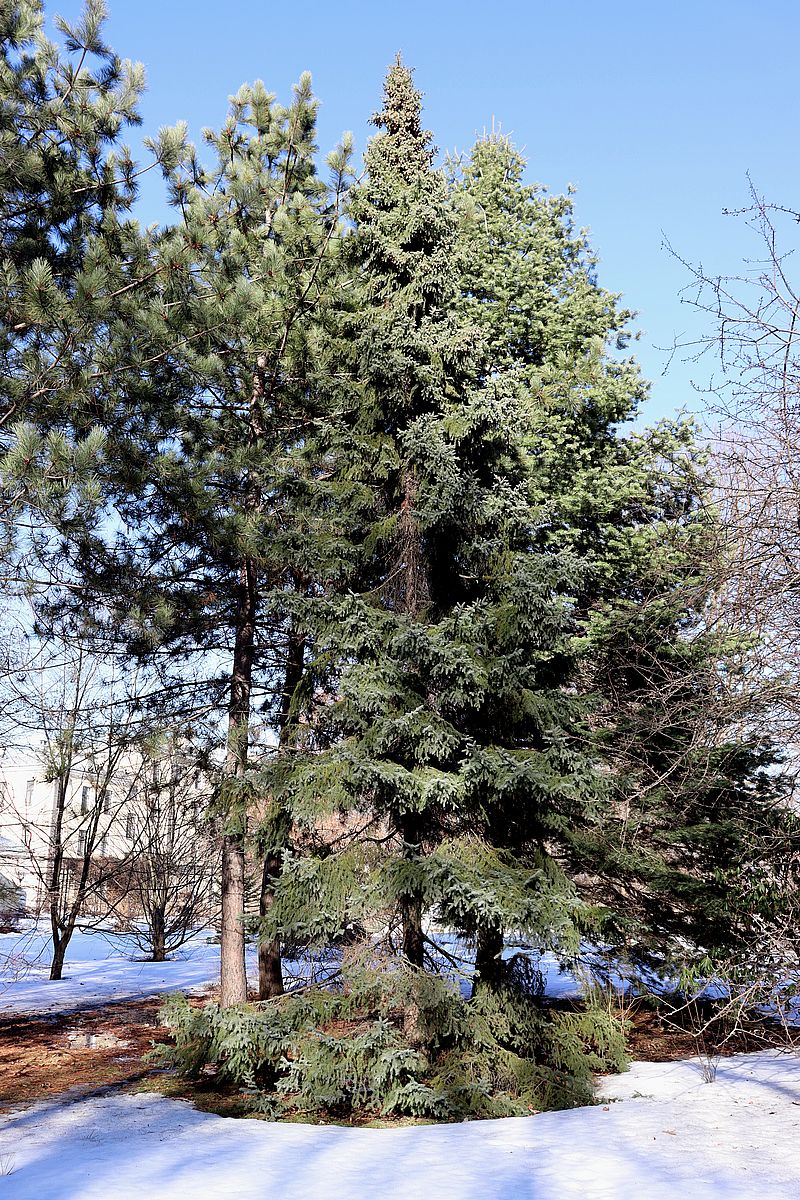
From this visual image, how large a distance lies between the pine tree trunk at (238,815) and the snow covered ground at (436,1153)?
162 centimetres

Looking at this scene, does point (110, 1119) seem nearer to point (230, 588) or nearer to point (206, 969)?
point (230, 588)

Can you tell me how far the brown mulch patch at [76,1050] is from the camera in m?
8.04

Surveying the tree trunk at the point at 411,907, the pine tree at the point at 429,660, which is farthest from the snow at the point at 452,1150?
the tree trunk at the point at 411,907

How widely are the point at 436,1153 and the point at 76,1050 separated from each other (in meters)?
5.35

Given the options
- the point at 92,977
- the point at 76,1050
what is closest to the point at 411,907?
the point at 76,1050

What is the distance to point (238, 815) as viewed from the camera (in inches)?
316

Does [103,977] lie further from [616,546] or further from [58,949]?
[616,546]

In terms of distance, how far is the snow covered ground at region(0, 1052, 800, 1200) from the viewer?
4.87 metres

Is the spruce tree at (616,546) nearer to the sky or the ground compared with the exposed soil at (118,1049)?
nearer to the sky

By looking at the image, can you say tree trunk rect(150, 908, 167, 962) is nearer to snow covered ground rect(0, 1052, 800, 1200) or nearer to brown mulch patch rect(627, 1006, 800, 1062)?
snow covered ground rect(0, 1052, 800, 1200)

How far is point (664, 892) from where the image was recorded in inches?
363

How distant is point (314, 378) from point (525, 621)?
12.8ft

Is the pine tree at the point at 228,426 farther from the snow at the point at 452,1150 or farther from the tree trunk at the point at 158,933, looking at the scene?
the tree trunk at the point at 158,933

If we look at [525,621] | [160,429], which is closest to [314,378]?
[160,429]
